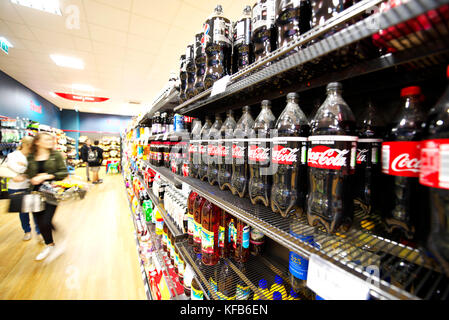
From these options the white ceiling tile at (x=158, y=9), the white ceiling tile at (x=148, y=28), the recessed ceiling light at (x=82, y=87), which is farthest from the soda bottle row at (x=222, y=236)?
the recessed ceiling light at (x=82, y=87)

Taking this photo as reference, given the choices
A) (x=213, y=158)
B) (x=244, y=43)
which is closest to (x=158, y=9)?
(x=244, y=43)

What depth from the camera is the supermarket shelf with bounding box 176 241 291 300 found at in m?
0.99

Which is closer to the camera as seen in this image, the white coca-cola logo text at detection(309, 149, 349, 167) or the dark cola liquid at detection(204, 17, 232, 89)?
the white coca-cola logo text at detection(309, 149, 349, 167)

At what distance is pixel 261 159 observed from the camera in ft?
2.94

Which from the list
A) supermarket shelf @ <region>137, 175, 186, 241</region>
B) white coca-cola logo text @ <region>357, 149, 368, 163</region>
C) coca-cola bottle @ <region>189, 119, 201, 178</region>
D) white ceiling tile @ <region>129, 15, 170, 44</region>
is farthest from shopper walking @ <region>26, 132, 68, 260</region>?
white coca-cola logo text @ <region>357, 149, 368, 163</region>

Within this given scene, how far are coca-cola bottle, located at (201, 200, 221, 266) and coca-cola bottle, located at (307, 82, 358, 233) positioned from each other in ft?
2.21

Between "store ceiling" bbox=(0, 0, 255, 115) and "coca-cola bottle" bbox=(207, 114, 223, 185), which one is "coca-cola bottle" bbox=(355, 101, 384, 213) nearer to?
"coca-cola bottle" bbox=(207, 114, 223, 185)

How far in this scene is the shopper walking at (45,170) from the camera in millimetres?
2830

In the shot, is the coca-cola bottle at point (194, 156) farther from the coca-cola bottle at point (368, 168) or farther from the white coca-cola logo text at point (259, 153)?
the coca-cola bottle at point (368, 168)

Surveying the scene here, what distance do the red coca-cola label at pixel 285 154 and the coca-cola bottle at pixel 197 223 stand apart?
2.29ft

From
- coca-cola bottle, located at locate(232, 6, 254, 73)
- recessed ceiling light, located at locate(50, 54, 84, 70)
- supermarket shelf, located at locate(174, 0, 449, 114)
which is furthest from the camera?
recessed ceiling light, located at locate(50, 54, 84, 70)

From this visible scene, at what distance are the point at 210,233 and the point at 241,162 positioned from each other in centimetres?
49

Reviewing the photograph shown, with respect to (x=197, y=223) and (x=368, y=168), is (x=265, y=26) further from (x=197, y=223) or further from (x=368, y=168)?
(x=197, y=223)

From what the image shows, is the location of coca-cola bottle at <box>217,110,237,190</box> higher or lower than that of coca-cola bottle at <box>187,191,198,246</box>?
higher
